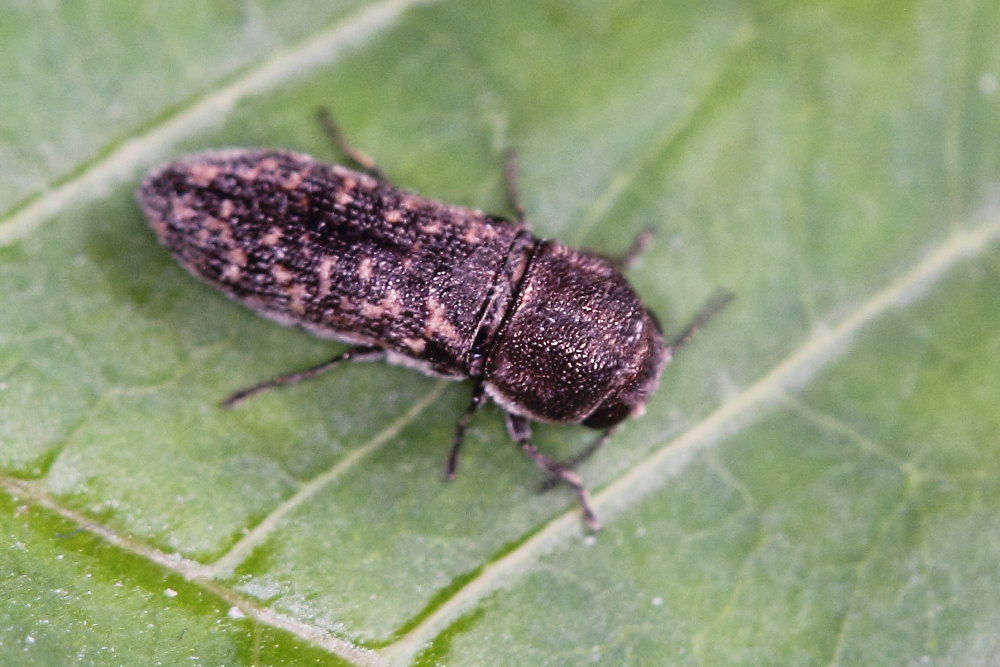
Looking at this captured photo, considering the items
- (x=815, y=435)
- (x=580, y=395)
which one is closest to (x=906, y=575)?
(x=815, y=435)

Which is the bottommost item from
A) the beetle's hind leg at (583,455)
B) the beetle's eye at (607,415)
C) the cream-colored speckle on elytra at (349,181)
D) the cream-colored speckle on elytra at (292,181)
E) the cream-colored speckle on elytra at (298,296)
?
the beetle's hind leg at (583,455)

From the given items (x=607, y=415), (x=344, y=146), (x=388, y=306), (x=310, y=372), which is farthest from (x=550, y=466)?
(x=344, y=146)

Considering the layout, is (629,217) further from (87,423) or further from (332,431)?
(87,423)

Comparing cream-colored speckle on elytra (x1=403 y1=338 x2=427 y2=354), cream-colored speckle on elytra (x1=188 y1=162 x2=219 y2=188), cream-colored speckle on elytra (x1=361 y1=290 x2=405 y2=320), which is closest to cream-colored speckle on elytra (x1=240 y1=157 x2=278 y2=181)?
cream-colored speckle on elytra (x1=188 y1=162 x2=219 y2=188)

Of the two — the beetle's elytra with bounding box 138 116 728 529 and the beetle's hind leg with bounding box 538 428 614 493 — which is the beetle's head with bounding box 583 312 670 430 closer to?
the beetle's elytra with bounding box 138 116 728 529

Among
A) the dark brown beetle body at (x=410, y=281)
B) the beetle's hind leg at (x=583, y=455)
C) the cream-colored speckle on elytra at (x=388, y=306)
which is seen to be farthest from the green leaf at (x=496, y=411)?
the cream-colored speckle on elytra at (x=388, y=306)

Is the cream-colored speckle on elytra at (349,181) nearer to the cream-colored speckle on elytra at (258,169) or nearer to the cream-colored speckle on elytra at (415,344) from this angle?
the cream-colored speckle on elytra at (258,169)
